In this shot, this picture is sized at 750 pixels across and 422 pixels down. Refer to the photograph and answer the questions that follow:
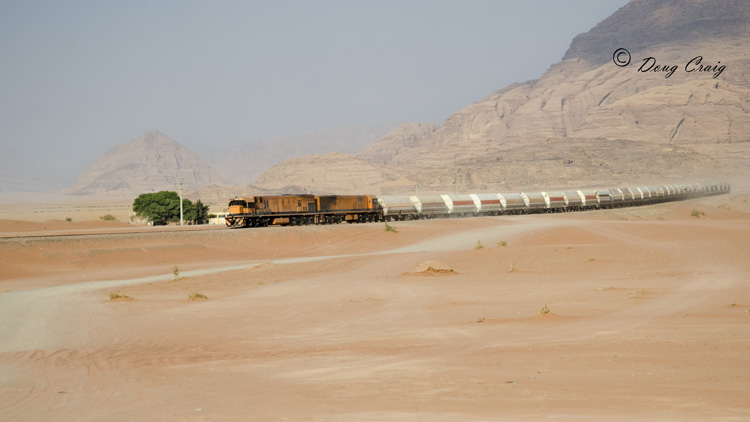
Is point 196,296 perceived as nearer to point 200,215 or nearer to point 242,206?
point 242,206

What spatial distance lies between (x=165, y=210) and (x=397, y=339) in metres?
83.1

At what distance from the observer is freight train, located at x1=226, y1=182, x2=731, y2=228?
57062 mm

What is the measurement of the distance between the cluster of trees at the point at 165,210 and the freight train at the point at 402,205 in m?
33.4

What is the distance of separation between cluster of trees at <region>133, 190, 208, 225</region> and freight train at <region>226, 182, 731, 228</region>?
33444 mm

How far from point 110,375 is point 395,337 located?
228 inches

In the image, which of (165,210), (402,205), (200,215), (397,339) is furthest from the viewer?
(200,215)

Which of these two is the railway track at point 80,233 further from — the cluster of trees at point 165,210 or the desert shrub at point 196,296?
the cluster of trees at point 165,210

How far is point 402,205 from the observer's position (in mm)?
69688

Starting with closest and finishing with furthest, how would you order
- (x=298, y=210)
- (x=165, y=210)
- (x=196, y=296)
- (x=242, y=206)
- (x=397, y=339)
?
(x=397, y=339) → (x=196, y=296) → (x=242, y=206) → (x=298, y=210) → (x=165, y=210)

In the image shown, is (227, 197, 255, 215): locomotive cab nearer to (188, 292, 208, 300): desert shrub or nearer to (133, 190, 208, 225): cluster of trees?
(188, 292, 208, 300): desert shrub

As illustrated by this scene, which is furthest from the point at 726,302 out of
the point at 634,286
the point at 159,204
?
the point at 159,204

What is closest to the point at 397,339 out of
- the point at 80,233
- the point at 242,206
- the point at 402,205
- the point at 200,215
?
the point at 242,206

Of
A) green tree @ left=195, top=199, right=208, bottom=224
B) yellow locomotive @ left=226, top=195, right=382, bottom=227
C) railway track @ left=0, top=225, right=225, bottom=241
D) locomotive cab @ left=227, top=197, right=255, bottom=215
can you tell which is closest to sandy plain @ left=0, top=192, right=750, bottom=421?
railway track @ left=0, top=225, right=225, bottom=241

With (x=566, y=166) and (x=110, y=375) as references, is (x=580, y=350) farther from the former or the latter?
(x=566, y=166)
